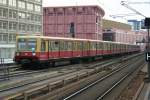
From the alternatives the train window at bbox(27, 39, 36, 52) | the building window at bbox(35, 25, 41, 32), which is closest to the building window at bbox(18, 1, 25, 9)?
the building window at bbox(35, 25, 41, 32)

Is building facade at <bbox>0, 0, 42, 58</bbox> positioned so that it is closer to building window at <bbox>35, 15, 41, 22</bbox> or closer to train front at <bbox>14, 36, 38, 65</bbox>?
building window at <bbox>35, 15, 41, 22</bbox>

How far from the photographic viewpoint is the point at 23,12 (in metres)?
87.4

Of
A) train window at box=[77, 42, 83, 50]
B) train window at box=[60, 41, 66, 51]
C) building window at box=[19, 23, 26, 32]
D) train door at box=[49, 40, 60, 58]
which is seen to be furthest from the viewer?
building window at box=[19, 23, 26, 32]

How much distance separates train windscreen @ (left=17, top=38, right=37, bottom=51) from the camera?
37344 mm

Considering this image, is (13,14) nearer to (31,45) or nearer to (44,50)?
(44,50)

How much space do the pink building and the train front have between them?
3746 inches

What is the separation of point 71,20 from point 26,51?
10037cm

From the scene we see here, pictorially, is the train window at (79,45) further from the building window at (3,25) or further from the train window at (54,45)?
the building window at (3,25)

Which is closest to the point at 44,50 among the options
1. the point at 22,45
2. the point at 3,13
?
the point at 22,45

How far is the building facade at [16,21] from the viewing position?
261ft

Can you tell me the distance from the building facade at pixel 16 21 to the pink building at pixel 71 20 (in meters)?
40.0

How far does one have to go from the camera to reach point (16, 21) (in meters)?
84.1

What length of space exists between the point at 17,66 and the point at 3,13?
137 feet

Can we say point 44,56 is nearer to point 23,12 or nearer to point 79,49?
point 79,49
